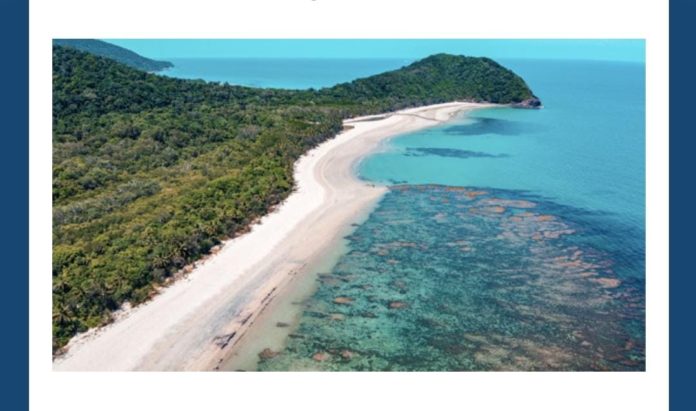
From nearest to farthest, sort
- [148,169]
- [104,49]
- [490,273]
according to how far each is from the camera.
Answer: [490,273], [148,169], [104,49]

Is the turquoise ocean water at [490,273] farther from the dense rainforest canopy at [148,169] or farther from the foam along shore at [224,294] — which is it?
the dense rainforest canopy at [148,169]

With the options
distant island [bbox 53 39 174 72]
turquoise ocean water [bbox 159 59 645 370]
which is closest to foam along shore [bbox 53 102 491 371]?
turquoise ocean water [bbox 159 59 645 370]

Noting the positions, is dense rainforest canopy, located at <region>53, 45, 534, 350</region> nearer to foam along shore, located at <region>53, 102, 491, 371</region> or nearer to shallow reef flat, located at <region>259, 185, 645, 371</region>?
foam along shore, located at <region>53, 102, 491, 371</region>

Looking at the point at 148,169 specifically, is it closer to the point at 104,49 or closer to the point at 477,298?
the point at 477,298

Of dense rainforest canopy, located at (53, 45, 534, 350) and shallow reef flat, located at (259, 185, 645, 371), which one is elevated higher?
dense rainforest canopy, located at (53, 45, 534, 350)

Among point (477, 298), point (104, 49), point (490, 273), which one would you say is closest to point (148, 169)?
point (490, 273)

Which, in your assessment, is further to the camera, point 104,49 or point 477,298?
point 104,49
